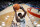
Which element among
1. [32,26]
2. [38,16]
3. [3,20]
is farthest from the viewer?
[38,16]

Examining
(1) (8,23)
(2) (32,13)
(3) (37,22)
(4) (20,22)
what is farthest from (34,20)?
(1) (8,23)

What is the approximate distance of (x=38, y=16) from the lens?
1534 millimetres

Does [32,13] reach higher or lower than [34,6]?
lower

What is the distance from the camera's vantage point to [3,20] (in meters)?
1.42

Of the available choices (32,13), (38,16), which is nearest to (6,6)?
(32,13)

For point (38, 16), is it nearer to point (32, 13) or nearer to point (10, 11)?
point (32, 13)

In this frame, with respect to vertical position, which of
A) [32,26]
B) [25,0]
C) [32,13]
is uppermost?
[25,0]

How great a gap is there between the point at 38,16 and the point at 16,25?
57 centimetres

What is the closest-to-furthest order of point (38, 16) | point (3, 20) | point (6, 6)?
point (3, 20)
point (38, 16)
point (6, 6)

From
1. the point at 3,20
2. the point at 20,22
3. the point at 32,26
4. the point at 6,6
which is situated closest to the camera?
the point at 20,22

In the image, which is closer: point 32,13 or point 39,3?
point 32,13

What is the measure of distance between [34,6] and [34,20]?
1.35 feet

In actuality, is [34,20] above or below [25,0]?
below

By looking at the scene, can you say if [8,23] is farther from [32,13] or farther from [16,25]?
[32,13]
